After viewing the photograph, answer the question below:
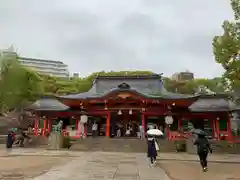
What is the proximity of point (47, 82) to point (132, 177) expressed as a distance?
135 feet

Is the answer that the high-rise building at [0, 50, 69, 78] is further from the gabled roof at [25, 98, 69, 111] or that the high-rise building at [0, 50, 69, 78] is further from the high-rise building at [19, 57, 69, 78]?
the gabled roof at [25, 98, 69, 111]

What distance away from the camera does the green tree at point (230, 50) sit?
1447cm

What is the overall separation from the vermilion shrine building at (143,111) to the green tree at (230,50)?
26.8 feet

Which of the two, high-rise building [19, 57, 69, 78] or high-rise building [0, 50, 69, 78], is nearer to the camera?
high-rise building [0, 50, 69, 78]

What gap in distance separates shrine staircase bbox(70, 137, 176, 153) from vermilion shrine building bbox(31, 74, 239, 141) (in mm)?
1525

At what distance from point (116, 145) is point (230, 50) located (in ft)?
37.4

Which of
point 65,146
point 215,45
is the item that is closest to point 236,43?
point 215,45

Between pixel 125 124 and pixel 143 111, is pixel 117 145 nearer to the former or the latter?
pixel 143 111

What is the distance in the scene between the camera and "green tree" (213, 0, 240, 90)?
1447 centimetres

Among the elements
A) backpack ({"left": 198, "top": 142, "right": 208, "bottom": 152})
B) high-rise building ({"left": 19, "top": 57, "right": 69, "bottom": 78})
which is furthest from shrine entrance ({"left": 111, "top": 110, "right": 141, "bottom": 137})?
high-rise building ({"left": 19, "top": 57, "right": 69, "bottom": 78})

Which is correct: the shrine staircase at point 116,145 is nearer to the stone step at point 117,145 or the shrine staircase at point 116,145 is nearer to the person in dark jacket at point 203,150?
the stone step at point 117,145

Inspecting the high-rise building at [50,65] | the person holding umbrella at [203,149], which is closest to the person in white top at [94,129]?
the person holding umbrella at [203,149]

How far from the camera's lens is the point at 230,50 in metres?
14.8

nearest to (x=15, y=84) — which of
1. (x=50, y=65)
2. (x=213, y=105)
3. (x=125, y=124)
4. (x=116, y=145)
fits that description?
(x=125, y=124)
